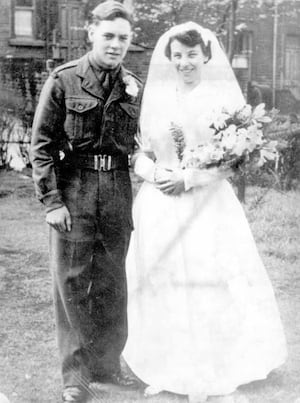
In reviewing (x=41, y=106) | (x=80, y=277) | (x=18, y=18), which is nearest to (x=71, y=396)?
(x=80, y=277)

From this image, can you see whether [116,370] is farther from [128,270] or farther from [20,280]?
[20,280]

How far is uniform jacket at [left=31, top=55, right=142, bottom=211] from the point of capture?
276 cm

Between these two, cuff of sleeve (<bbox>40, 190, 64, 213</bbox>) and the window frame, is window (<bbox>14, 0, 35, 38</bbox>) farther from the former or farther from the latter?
cuff of sleeve (<bbox>40, 190, 64, 213</bbox>)

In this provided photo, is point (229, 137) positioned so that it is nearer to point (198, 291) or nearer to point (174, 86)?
point (174, 86)

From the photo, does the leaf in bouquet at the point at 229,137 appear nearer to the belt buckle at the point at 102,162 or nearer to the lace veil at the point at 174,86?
the lace veil at the point at 174,86

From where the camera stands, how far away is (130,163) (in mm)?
3301

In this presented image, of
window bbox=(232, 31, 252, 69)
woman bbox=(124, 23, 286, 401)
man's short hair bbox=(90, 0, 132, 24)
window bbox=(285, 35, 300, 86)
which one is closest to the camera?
man's short hair bbox=(90, 0, 132, 24)

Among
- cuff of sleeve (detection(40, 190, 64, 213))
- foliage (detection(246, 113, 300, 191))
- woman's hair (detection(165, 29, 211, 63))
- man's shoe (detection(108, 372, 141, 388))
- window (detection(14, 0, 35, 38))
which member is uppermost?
window (detection(14, 0, 35, 38))

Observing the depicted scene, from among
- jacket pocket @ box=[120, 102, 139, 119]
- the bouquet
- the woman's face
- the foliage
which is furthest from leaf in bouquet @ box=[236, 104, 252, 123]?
the foliage

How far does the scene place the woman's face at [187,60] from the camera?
296 cm

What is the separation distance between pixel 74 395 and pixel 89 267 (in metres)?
0.58

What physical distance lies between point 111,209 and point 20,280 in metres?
1.90

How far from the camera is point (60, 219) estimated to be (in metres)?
2.77

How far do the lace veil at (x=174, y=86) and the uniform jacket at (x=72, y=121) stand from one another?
259mm
